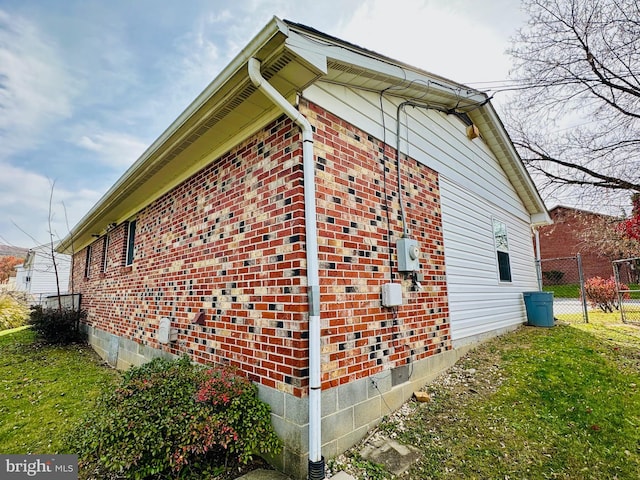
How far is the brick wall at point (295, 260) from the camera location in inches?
114

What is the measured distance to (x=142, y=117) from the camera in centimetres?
716

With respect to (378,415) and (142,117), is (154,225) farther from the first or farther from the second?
(378,415)

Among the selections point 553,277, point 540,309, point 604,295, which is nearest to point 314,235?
point 540,309

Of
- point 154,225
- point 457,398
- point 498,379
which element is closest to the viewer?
point 457,398

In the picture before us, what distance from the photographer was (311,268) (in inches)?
108

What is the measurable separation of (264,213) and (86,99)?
7.24m

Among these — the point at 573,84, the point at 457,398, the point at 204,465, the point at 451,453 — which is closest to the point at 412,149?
the point at 457,398

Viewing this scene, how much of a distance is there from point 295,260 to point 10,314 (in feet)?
49.9

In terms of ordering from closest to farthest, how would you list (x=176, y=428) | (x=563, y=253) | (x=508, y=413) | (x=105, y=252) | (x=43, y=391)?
1. (x=176, y=428)
2. (x=508, y=413)
3. (x=43, y=391)
4. (x=105, y=252)
5. (x=563, y=253)

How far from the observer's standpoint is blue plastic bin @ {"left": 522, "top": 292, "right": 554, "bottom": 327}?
725 centimetres

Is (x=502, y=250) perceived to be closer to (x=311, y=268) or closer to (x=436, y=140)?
(x=436, y=140)

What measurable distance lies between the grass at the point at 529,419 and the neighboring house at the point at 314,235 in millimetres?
411

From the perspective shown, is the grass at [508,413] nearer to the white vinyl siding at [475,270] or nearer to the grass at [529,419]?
the grass at [529,419]
